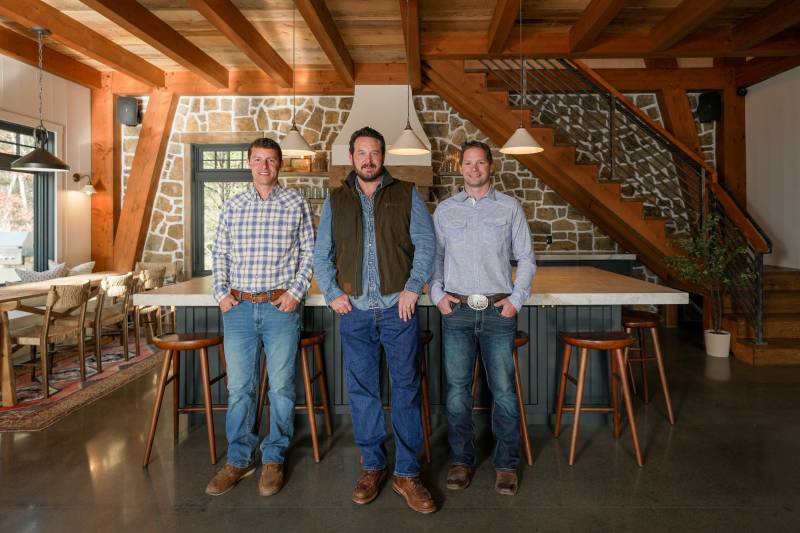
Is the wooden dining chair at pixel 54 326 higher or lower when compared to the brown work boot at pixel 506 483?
higher

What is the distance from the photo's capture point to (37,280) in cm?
592

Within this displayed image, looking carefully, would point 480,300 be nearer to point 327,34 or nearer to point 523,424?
point 523,424

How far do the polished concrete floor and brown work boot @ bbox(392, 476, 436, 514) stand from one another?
4 cm

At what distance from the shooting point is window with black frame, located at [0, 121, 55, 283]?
6094 millimetres

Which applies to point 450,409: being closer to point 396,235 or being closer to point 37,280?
point 396,235

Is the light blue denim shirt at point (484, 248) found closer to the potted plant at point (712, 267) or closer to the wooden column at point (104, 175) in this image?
the potted plant at point (712, 267)

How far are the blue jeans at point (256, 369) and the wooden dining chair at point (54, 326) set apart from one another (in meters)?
2.32

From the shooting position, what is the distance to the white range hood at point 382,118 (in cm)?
659

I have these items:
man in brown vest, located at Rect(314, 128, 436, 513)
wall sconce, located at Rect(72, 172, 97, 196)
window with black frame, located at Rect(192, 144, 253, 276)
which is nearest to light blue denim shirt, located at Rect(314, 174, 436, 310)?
man in brown vest, located at Rect(314, 128, 436, 513)

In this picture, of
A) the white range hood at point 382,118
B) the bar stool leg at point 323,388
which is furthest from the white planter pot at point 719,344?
the bar stool leg at point 323,388

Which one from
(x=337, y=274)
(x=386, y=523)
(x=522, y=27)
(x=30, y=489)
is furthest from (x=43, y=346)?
(x=522, y=27)

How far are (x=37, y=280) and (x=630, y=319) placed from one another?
593cm

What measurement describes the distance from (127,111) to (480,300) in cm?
670

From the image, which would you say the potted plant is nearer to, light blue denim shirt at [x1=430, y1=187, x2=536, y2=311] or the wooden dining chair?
light blue denim shirt at [x1=430, y1=187, x2=536, y2=311]
